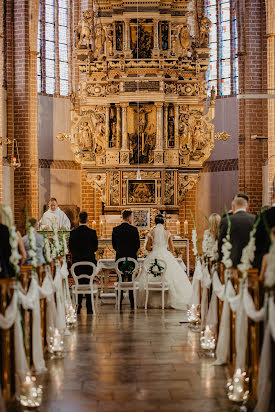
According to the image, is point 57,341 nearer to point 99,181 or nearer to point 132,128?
point 99,181

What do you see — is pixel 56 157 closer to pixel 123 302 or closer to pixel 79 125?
pixel 79 125

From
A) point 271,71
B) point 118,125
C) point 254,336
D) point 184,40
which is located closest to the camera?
point 254,336

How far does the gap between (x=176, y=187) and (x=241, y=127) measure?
11.7ft

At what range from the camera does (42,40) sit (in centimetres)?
2261

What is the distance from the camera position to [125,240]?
41.2 ft

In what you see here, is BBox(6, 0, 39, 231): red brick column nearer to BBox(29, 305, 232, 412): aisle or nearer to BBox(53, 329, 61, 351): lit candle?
BBox(29, 305, 232, 412): aisle

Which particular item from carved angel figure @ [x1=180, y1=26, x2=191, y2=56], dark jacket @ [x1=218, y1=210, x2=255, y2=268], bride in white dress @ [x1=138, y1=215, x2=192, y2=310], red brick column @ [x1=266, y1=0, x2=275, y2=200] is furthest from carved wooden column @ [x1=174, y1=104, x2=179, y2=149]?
dark jacket @ [x1=218, y1=210, x2=255, y2=268]

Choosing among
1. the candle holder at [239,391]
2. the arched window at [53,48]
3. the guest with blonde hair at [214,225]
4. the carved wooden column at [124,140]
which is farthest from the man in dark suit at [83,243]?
the arched window at [53,48]

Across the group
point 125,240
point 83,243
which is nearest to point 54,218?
point 125,240

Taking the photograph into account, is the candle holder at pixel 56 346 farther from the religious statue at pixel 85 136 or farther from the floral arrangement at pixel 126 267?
the religious statue at pixel 85 136

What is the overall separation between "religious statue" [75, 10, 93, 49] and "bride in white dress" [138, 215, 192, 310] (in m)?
8.61

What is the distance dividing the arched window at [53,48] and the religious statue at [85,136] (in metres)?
3.47

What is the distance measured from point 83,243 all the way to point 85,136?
8220 millimetres

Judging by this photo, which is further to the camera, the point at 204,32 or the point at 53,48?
the point at 53,48
